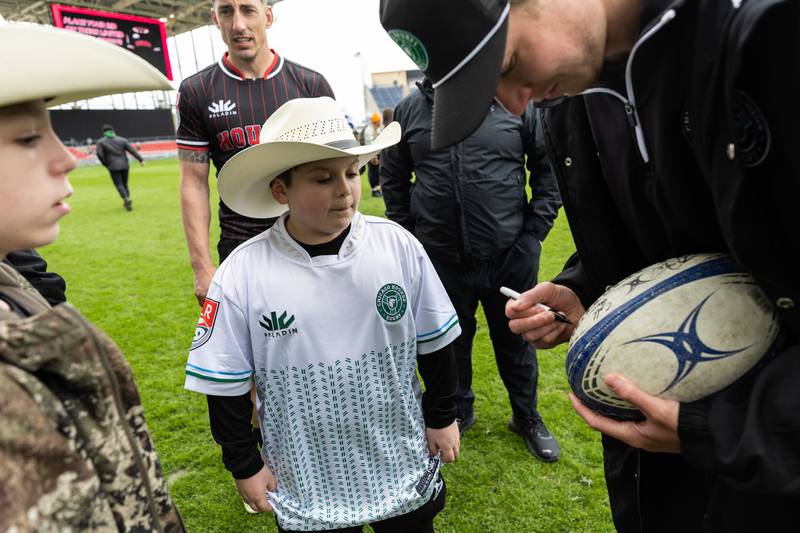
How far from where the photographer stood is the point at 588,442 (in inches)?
129

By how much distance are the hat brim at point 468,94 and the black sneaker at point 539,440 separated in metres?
2.47

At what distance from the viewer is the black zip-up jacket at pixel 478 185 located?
3061 millimetres

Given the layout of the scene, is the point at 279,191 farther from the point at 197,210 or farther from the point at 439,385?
the point at 197,210

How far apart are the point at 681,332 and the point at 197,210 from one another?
2515 millimetres

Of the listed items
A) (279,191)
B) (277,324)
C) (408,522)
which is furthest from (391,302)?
(408,522)

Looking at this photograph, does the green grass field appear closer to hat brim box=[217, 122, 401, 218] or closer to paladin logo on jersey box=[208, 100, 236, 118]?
hat brim box=[217, 122, 401, 218]

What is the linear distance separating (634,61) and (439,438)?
1.54m

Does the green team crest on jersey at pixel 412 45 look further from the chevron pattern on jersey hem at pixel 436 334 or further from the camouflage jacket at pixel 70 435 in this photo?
the chevron pattern on jersey hem at pixel 436 334

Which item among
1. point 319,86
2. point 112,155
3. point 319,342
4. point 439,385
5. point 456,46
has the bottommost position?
point 112,155

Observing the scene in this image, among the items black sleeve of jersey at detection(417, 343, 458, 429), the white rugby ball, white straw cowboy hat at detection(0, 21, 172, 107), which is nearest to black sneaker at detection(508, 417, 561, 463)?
black sleeve of jersey at detection(417, 343, 458, 429)

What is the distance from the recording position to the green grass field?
9.12 feet

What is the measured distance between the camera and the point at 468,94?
3.89 ft

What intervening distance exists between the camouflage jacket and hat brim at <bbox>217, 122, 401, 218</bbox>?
1.00m

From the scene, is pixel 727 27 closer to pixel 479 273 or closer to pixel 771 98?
pixel 771 98
